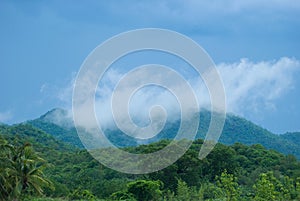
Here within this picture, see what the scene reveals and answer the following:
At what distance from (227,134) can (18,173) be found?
57.0 meters

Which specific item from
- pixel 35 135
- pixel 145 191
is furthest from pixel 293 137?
pixel 145 191

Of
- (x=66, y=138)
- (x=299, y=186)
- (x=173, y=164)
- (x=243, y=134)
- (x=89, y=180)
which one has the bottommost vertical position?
(x=299, y=186)

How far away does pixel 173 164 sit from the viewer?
119 feet

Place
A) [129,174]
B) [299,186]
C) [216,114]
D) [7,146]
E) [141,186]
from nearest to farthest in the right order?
[299,186]
[7,146]
[216,114]
[141,186]
[129,174]

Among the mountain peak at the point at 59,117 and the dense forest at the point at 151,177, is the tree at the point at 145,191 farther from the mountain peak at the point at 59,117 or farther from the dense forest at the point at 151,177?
the mountain peak at the point at 59,117

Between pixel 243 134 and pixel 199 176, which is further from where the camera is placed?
pixel 243 134

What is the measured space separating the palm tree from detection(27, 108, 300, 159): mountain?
41630 mm

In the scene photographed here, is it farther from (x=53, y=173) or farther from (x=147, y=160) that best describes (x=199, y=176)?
(x=53, y=173)

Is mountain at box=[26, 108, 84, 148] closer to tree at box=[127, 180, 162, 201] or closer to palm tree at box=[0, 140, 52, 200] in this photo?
tree at box=[127, 180, 162, 201]

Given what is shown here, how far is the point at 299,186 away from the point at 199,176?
2012 cm

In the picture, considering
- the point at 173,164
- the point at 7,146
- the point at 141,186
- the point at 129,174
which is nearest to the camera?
the point at 7,146

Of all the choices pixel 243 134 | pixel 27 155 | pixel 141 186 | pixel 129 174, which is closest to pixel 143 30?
pixel 27 155

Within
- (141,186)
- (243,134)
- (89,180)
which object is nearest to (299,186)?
(141,186)

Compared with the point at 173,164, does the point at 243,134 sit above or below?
above
